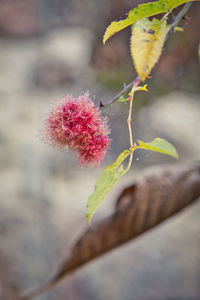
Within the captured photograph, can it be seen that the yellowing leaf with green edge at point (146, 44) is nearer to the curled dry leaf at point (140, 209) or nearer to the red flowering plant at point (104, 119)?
the red flowering plant at point (104, 119)

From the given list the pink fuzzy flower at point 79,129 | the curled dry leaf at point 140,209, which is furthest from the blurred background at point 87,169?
the pink fuzzy flower at point 79,129

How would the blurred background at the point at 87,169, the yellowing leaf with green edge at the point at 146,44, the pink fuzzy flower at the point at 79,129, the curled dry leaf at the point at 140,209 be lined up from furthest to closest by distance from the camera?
the blurred background at the point at 87,169
the curled dry leaf at the point at 140,209
the pink fuzzy flower at the point at 79,129
the yellowing leaf with green edge at the point at 146,44

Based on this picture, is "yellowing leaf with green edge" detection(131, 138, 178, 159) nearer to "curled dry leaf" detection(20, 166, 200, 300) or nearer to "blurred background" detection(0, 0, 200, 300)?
"curled dry leaf" detection(20, 166, 200, 300)

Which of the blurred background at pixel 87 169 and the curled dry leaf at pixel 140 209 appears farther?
the blurred background at pixel 87 169

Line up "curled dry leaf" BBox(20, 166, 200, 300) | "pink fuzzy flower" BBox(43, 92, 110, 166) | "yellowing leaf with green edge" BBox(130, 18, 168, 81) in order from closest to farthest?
1. "yellowing leaf with green edge" BBox(130, 18, 168, 81)
2. "pink fuzzy flower" BBox(43, 92, 110, 166)
3. "curled dry leaf" BBox(20, 166, 200, 300)

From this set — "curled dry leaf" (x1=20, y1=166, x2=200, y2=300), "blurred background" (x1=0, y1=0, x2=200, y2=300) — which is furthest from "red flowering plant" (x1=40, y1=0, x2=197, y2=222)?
"blurred background" (x1=0, y1=0, x2=200, y2=300)

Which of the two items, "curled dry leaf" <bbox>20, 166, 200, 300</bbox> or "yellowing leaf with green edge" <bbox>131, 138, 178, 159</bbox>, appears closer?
"yellowing leaf with green edge" <bbox>131, 138, 178, 159</bbox>

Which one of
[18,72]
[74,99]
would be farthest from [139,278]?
[18,72]

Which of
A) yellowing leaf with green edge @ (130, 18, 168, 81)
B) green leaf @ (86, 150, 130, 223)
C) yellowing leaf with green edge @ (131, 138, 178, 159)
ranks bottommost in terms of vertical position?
green leaf @ (86, 150, 130, 223)
